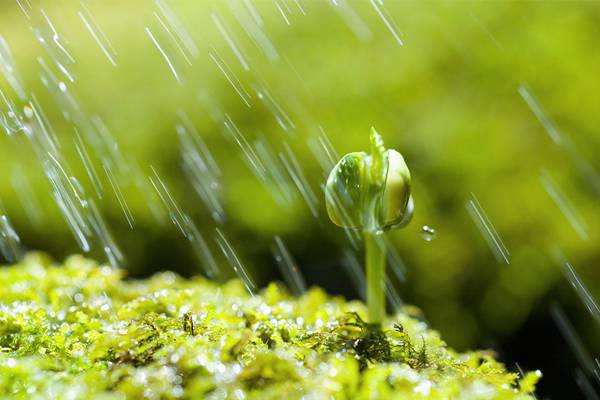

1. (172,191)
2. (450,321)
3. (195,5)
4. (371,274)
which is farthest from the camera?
(195,5)

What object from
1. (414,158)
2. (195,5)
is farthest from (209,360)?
(195,5)

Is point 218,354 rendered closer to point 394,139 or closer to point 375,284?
point 375,284

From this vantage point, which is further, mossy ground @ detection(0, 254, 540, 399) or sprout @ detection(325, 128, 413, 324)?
sprout @ detection(325, 128, 413, 324)

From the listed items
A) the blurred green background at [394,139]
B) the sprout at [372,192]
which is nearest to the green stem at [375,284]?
the sprout at [372,192]

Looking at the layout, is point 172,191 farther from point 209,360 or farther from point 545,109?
point 209,360

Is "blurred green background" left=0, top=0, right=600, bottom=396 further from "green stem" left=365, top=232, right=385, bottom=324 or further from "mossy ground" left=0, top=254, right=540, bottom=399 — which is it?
"green stem" left=365, top=232, right=385, bottom=324

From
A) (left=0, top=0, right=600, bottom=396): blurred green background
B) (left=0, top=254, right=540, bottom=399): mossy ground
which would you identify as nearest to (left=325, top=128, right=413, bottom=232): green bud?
(left=0, top=254, right=540, bottom=399): mossy ground

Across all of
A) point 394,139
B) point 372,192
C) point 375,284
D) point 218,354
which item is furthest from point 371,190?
point 394,139
